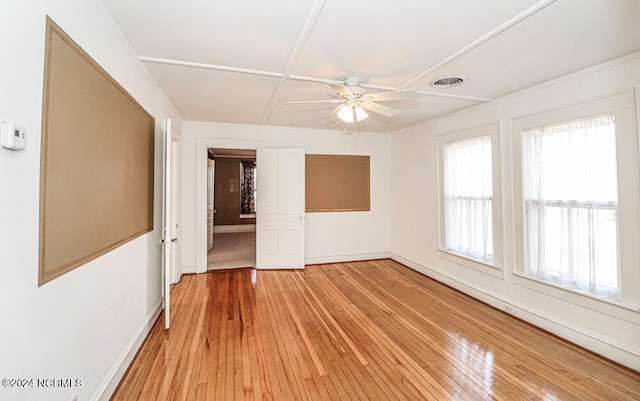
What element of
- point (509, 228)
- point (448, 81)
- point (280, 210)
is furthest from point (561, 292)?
point (280, 210)

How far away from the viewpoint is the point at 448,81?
115 inches

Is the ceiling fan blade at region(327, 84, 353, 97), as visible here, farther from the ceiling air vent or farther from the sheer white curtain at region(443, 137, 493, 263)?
the sheer white curtain at region(443, 137, 493, 263)

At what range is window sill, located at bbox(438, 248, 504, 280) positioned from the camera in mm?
3490

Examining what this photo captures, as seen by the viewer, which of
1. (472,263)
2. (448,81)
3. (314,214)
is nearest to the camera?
(448,81)

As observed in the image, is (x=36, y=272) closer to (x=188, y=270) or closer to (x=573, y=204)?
(x=188, y=270)

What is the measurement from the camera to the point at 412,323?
3037mm

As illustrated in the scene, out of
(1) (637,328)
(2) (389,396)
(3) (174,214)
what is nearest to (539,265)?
(1) (637,328)

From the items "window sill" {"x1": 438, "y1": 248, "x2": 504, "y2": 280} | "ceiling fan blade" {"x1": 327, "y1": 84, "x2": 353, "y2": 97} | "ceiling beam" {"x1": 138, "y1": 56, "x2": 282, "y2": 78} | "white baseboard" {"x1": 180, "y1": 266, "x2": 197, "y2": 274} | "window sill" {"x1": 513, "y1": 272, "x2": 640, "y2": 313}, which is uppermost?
"ceiling beam" {"x1": 138, "y1": 56, "x2": 282, "y2": 78}

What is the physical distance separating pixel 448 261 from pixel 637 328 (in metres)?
2.08

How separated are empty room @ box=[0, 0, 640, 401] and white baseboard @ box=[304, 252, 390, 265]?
95 cm

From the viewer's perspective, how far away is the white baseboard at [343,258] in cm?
537

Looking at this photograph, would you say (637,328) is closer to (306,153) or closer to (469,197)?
(469,197)

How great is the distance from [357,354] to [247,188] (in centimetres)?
785

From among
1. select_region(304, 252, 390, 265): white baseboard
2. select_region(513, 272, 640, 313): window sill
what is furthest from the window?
select_region(513, 272, 640, 313): window sill
